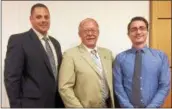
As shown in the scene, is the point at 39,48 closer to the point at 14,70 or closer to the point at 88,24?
the point at 14,70

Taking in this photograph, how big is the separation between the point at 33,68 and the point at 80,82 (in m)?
0.40

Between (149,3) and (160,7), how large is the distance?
5.5 inches

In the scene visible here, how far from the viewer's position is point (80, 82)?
2150 mm

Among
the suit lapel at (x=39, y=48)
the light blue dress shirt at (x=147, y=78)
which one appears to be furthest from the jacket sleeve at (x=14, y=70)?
the light blue dress shirt at (x=147, y=78)

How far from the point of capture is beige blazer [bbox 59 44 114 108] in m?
2.13

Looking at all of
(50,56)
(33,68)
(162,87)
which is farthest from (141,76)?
(33,68)

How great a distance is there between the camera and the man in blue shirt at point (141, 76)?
214 centimetres

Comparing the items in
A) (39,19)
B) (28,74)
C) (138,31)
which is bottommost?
(28,74)

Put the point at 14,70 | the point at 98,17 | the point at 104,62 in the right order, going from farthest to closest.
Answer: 1. the point at 98,17
2. the point at 104,62
3. the point at 14,70

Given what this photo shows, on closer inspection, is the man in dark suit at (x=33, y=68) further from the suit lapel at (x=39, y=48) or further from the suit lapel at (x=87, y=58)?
the suit lapel at (x=87, y=58)

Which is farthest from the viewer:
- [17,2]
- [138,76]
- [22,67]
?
[17,2]

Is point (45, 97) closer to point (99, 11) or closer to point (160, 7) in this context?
point (99, 11)

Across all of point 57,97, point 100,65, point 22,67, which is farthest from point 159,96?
point 22,67

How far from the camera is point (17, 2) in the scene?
2.86 m
